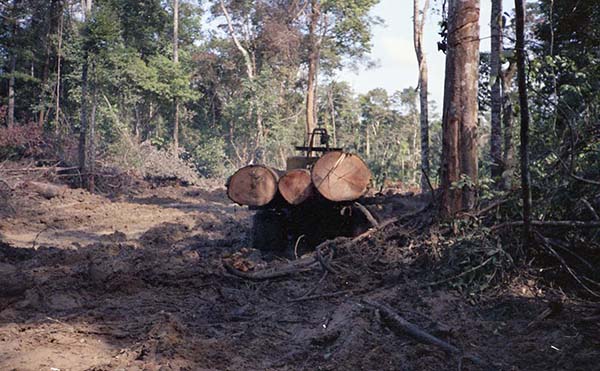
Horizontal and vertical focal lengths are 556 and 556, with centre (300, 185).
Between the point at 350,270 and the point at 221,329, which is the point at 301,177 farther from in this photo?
the point at 221,329

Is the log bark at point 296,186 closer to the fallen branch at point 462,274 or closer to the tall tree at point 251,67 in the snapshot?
the fallen branch at point 462,274

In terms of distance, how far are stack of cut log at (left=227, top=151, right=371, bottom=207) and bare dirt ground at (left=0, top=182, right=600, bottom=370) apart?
1.10 m

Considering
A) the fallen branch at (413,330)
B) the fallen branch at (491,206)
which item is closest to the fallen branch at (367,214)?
the fallen branch at (491,206)

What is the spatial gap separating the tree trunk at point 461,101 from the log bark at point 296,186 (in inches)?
85.8

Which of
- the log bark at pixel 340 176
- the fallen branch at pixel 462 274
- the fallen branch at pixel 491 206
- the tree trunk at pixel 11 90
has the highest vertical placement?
the tree trunk at pixel 11 90

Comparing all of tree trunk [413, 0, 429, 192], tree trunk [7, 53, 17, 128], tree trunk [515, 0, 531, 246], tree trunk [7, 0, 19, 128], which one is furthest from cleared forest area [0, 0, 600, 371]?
tree trunk [7, 0, 19, 128]

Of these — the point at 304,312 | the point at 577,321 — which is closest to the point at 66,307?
the point at 304,312

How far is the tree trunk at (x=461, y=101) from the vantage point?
607 centimetres

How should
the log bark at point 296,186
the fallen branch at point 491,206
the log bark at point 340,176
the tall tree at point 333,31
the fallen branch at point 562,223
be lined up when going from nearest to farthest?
the fallen branch at point 562,223 < the fallen branch at point 491,206 < the log bark at point 340,176 < the log bark at point 296,186 < the tall tree at point 333,31

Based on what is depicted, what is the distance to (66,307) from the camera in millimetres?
5031

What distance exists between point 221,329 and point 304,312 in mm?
823

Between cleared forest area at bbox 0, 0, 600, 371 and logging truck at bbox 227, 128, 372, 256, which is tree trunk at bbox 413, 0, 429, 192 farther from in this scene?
logging truck at bbox 227, 128, 372, 256

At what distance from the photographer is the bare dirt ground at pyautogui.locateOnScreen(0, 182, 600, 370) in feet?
12.2

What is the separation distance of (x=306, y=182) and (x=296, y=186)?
15cm
